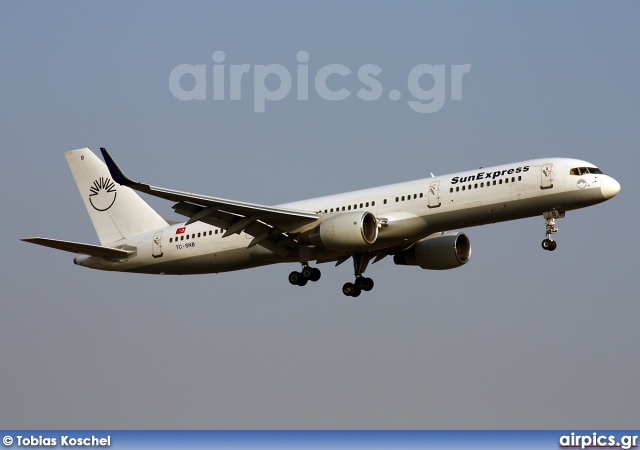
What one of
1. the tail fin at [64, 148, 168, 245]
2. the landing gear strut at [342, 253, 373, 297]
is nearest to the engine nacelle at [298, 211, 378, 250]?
the landing gear strut at [342, 253, 373, 297]

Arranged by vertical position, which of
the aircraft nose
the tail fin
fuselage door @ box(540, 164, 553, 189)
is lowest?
the aircraft nose

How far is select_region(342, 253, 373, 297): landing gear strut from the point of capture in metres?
55.2

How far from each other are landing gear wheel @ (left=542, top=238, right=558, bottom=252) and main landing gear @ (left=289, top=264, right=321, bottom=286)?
10772mm

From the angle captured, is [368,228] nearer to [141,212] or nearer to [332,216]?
[332,216]

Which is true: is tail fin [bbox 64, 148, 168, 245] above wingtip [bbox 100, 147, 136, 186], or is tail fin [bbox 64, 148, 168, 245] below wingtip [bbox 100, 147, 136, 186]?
above

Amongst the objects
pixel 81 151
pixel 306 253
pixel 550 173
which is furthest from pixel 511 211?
pixel 81 151

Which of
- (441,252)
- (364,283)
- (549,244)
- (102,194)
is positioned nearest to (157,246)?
(102,194)

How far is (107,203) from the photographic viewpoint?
59.4m

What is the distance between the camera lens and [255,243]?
168ft

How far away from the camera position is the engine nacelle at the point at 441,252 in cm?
5459

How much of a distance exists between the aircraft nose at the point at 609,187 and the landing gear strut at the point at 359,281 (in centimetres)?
1248

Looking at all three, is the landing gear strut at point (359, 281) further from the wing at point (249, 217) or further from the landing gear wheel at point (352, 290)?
the wing at point (249, 217)

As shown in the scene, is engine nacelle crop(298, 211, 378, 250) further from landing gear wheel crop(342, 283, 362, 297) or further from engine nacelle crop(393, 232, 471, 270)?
engine nacelle crop(393, 232, 471, 270)

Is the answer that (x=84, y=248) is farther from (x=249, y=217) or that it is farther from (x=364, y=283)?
(x=364, y=283)
